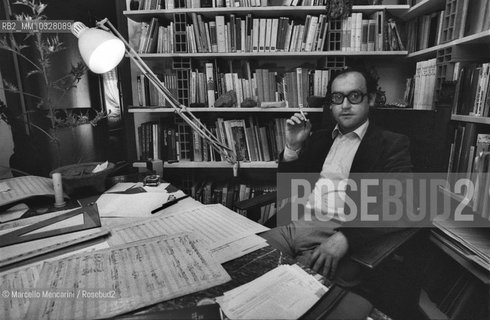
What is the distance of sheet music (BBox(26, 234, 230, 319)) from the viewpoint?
20.1 inches

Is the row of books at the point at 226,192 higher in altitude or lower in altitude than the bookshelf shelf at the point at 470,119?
lower

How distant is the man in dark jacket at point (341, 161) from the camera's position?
1.08m

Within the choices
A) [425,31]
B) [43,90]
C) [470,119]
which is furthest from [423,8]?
[43,90]

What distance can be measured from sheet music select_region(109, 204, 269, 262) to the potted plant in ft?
2.41

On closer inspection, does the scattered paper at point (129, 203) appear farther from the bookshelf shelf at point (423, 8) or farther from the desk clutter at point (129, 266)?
the bookshelf shelf at point (423, 8)

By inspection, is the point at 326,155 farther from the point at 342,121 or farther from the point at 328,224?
the point at 328,224

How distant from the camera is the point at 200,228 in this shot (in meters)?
0.85

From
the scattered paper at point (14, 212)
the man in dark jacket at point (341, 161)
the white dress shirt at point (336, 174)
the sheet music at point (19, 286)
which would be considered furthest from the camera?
the white dress shirt at point (336, 174)

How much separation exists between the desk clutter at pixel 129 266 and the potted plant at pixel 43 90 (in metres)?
0.60

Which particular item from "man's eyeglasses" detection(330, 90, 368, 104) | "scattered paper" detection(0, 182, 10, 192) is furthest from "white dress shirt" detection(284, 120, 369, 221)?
"scattered paper" detection(0, 182, 10, 192)

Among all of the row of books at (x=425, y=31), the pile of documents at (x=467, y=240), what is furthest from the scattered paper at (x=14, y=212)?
the row of books at (x=425, y=31)

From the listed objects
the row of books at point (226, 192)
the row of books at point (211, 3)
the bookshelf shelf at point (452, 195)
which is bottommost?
the row of books at point (226, 192)

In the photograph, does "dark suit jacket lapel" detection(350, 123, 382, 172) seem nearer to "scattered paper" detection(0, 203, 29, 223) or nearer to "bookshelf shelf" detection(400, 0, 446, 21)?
"bookshelf shelf" detection(400, 0, 446, 21)

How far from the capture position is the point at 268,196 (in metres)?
1.31
